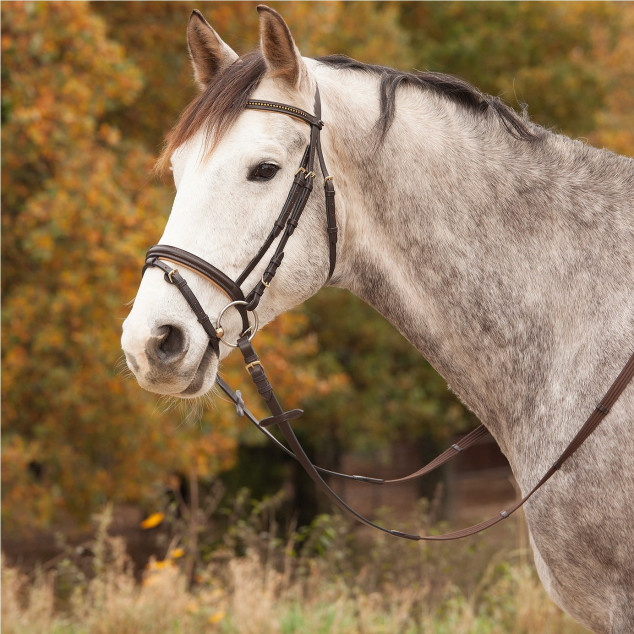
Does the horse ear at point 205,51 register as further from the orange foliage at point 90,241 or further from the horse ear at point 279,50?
the orange foliage at point 90,241

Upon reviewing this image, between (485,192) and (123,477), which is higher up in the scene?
(485,192)

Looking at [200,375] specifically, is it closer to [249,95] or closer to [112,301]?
[249,95]

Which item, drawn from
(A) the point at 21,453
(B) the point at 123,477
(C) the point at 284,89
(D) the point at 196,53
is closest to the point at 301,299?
(C) the point at 284,89

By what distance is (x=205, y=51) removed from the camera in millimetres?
2895

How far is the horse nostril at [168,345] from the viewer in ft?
7.84

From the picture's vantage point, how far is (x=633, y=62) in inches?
587

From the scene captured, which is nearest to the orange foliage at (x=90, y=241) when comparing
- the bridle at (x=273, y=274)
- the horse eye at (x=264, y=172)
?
the bridle at (x=273, y=274)

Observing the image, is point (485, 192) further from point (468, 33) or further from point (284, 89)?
point (468, 33)

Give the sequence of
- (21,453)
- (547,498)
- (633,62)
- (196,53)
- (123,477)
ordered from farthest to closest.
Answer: (633,62) → (123,477) → (21,453) → (196,53) → (547,498)

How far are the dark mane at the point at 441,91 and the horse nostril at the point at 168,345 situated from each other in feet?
3.15

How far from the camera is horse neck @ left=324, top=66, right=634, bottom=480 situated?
8.38 feet

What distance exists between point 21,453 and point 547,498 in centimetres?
559

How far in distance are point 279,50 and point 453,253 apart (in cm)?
89

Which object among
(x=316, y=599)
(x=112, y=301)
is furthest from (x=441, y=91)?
(x=112, y=301)
